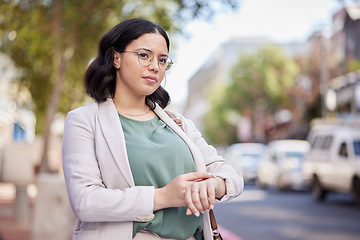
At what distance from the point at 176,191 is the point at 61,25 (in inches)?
415

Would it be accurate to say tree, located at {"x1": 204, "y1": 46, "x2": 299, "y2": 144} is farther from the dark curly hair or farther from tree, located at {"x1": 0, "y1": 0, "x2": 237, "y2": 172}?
the dark curly hair

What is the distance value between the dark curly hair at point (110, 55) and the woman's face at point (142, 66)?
3 cm

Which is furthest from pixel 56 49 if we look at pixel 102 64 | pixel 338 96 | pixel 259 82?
pixel 259 82

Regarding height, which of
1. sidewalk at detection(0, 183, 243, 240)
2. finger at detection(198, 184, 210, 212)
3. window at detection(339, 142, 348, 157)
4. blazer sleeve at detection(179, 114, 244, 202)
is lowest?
sidewalk at detection(0, 183, 243, 240)

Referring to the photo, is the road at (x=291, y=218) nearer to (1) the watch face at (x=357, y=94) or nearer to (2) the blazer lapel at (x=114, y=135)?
(1) the watch face at (x=357, y=94)

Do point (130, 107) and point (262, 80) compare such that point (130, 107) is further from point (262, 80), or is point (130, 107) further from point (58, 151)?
point (262, 80)

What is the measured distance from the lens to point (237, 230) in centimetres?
1295

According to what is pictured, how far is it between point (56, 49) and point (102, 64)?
9.88 meters

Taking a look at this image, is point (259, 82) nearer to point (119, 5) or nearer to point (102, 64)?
point (119, 5)

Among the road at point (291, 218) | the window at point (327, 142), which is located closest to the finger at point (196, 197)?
the road at point (291, 218)

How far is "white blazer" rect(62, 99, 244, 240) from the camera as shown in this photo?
94.0 inches

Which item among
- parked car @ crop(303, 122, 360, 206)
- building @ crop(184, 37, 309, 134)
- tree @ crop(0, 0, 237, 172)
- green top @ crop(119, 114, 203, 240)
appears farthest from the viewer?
building @ crop(184, 37, 309, 134)

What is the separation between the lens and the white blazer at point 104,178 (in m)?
2.39

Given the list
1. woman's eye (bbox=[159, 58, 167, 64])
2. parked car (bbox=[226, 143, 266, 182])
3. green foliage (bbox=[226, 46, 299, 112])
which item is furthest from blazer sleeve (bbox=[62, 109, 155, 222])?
green foliage (bbox=[226, 46, 299, 112])
